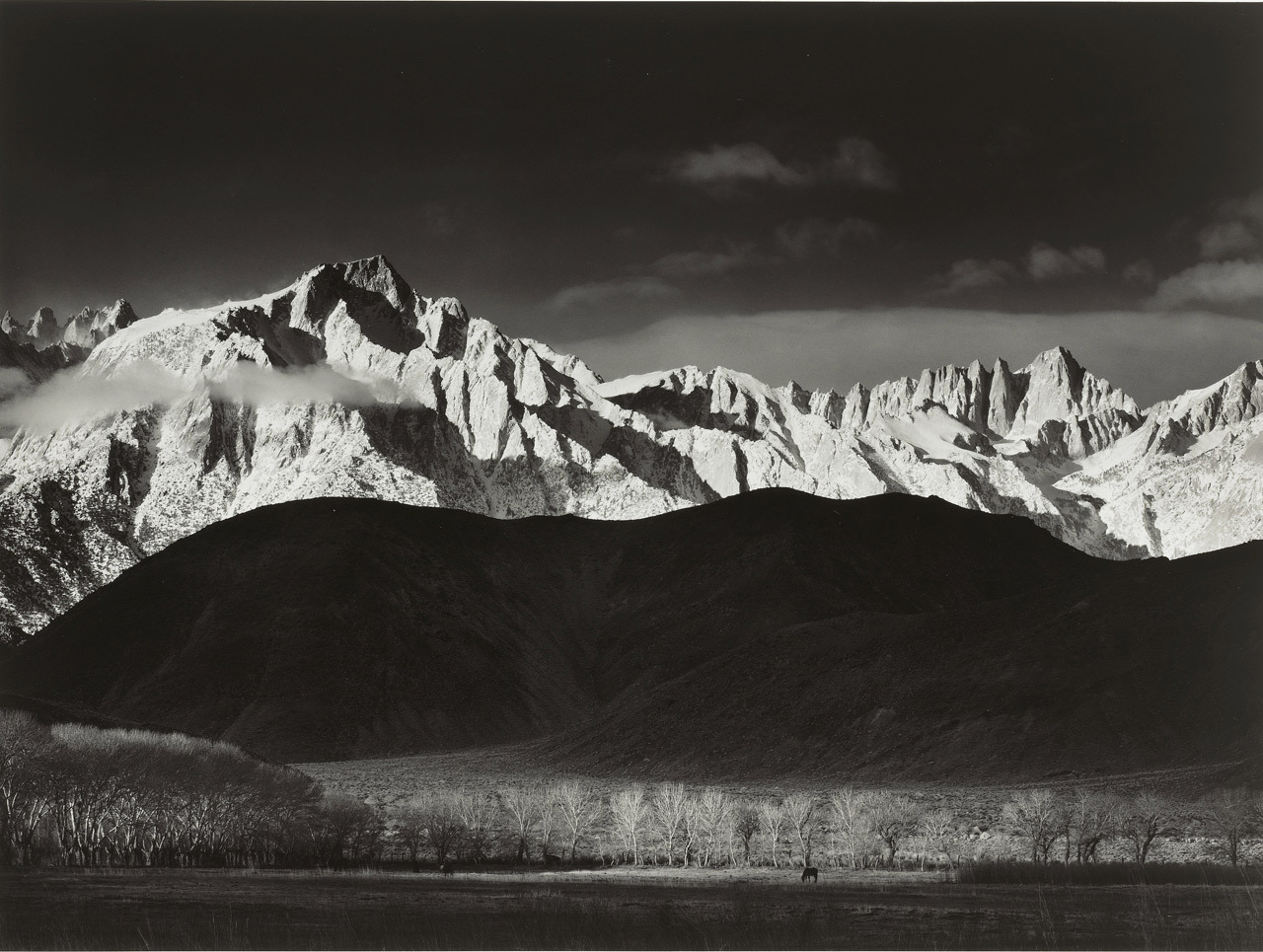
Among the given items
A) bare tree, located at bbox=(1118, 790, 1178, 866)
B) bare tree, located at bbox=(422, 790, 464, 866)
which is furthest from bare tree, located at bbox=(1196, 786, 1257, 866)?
bare tree, located at bbox=(422, 790, 464, 866)

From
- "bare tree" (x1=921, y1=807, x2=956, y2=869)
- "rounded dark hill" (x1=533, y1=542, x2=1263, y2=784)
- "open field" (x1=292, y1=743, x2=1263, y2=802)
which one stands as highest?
"rounded dark hill" (x1=533, y1=542, x2=1263, y2=784)

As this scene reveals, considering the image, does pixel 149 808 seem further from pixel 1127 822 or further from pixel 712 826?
pixel 1127 822

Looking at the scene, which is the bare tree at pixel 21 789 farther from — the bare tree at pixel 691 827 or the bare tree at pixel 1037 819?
the bare tree at pixel 1037 819

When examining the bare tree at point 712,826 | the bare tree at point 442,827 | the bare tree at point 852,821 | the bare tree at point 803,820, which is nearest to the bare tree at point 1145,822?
the bare tree at point 852,821

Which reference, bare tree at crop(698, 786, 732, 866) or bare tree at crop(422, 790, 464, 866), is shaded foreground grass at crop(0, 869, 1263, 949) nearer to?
bare tree at crop(698, 786, 732, 866)

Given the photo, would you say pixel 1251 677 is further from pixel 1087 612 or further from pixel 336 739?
pixel 336 739

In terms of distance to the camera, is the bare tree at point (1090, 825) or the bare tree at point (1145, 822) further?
the bare tree at point (1090, 825)
